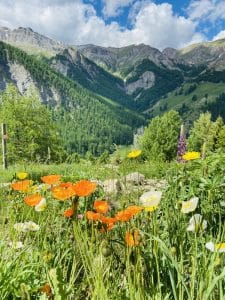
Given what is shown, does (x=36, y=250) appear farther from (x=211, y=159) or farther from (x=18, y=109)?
(x=18, y=109)

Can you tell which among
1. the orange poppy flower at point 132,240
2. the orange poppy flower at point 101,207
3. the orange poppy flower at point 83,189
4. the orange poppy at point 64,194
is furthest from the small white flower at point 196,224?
the orange poppy at point 64,194

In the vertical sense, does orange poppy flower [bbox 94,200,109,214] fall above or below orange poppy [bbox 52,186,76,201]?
below

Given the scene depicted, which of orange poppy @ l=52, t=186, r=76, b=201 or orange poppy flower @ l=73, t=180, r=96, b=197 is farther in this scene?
orange poppy @ l=52, t=186, r=76, b=201

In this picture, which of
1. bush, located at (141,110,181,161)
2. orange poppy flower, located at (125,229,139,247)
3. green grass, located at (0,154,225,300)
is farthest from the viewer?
bush, located at (141,110,181,161)

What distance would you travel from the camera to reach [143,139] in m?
66.2

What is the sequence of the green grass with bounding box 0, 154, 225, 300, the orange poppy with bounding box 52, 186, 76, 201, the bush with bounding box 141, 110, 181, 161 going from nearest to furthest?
the green grass with bounding box 0, 154, 225, 300
the orange poppy with bounding box 52, 186, 76, 201
the bush with bounding box 141, 110, 181, 161

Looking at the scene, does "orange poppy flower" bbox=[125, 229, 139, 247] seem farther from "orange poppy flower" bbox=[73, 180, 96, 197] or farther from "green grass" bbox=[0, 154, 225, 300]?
"orange poppy flower" bbox=[73, 180, 96, 197]

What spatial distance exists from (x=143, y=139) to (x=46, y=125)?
20.1 meters

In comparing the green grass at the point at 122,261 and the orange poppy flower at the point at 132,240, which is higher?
the orange poppy flower at the point at 132,240

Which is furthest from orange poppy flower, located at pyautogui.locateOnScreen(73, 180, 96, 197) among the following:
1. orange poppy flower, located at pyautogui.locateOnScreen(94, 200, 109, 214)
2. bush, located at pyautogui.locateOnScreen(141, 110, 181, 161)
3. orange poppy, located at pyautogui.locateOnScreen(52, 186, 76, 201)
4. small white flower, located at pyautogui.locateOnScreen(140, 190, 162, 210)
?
bush, located at pyautogui.locateOnScreen(141, 110, 181, 161)

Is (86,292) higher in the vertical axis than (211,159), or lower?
lower

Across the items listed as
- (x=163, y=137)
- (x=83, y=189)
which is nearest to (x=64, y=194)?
(x=83, y=189)

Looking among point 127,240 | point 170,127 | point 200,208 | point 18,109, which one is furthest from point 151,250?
point 170,127

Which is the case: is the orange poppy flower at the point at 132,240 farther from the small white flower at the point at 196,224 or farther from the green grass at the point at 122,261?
the small white flower at the point at 196,224
